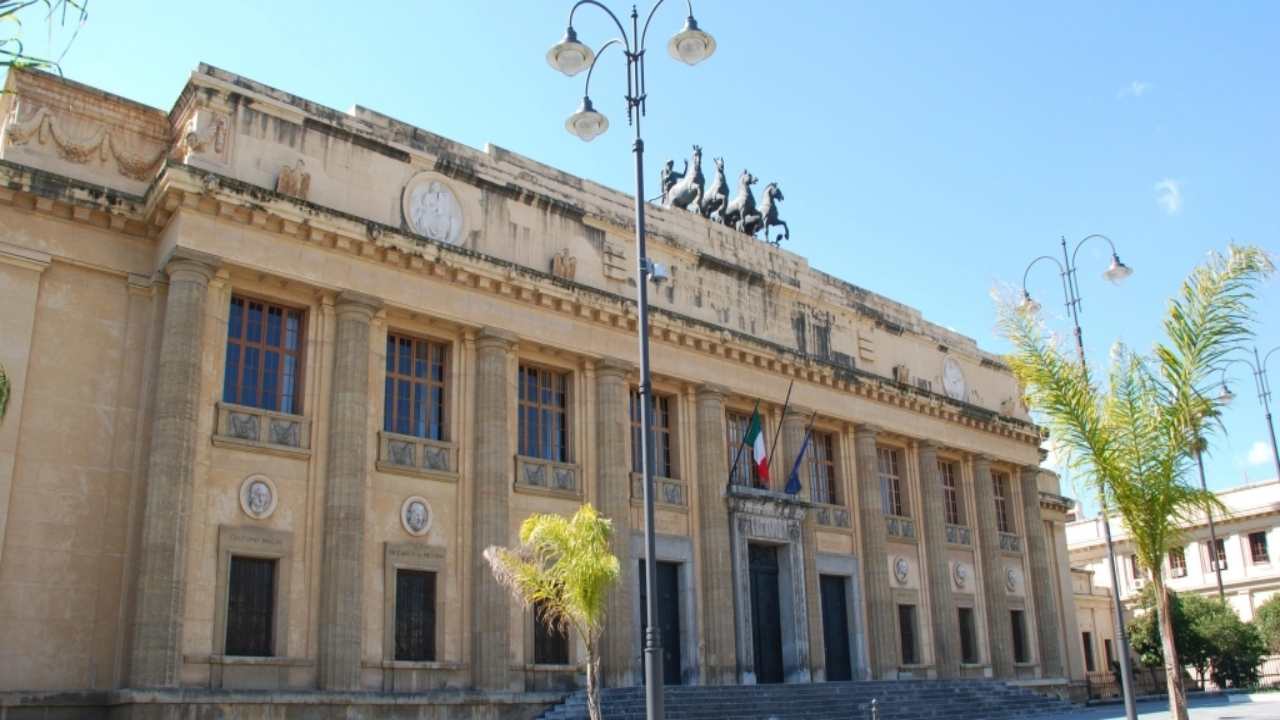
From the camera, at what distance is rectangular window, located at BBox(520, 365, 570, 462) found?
79.4ft

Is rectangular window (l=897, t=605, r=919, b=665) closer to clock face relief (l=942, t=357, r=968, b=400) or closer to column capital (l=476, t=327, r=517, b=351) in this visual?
clock face relief (l=942, t=357, r=968, b=400)

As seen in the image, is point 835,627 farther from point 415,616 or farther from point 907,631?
point 415,616

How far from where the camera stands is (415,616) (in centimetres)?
2120

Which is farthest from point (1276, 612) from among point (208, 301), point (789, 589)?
point (208, 301)

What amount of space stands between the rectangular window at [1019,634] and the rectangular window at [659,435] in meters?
15.1

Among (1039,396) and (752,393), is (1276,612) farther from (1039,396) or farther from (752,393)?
(1039,396)

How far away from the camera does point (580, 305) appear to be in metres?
24.7

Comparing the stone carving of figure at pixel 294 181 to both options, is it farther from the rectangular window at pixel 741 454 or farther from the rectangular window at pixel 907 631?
the rectangular window at pixel 907 631

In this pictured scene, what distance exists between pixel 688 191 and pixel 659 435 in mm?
7526

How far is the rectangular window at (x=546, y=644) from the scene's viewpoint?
22938 mm

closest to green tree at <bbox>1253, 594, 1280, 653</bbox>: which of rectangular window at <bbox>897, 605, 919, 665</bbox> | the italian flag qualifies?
rectangular window at <bbox>897, 605, 919, 665</bbox>

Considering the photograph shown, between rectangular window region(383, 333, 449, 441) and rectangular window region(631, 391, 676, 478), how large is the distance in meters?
5.28

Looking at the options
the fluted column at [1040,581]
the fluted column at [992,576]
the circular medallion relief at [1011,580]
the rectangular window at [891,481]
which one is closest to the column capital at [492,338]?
the rectangular window at [891,481]

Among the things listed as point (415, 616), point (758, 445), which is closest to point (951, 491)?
point (758, 445)
